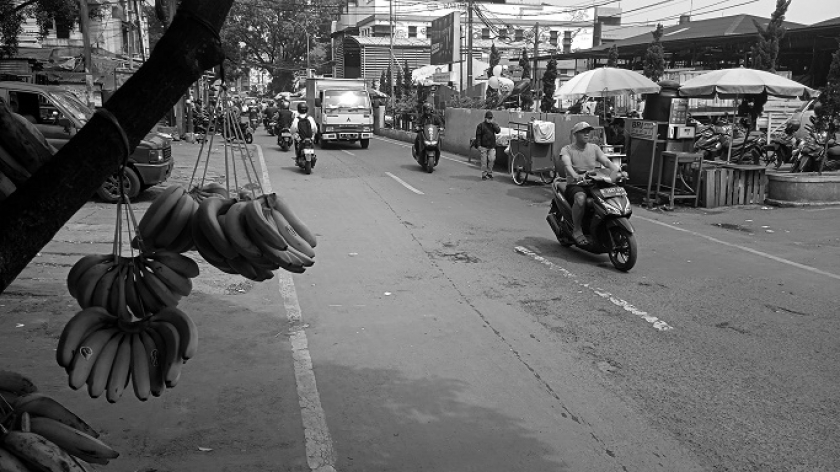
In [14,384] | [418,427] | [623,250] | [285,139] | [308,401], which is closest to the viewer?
[14,384]

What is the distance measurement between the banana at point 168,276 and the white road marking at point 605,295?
4.63m

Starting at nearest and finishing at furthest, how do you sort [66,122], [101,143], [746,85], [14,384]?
[101,143], [14,384], [66,122], [746,85]

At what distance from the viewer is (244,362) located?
5.28 metres

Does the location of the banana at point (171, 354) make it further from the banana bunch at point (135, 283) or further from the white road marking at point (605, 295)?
the white road marking at point (605, 295)

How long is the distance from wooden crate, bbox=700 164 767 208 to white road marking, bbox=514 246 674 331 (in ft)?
17.7

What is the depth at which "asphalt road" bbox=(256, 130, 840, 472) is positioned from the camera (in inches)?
158

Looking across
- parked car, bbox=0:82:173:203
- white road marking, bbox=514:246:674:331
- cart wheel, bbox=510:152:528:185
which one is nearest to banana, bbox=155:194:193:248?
white road marking, bbox=514:246:674:331

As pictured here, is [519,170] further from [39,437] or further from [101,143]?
[39,437]

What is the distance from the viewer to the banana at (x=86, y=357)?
258 cm

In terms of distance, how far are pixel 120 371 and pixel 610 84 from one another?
14256 mm

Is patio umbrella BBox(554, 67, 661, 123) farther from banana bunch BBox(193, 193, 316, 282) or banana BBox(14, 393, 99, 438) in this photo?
banana BBox(14, 393, 99, 438)

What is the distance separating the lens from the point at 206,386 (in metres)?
4.81

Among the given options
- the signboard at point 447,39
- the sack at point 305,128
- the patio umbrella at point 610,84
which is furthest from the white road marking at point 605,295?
the signboard at point 447,39

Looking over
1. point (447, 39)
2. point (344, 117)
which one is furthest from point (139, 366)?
point (447, 39)
